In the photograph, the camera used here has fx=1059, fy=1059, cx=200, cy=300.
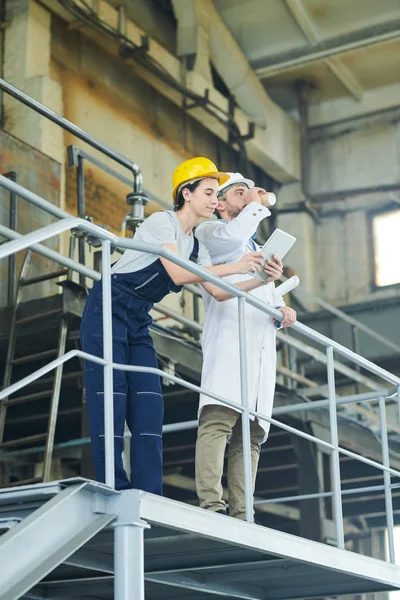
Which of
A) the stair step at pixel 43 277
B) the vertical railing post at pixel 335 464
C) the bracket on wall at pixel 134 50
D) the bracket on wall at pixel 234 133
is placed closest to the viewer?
the vertical railing post at pixel 335 464

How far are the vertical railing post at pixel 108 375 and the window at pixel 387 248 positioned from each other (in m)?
12.1

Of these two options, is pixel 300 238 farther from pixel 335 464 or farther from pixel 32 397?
pixel 335 464

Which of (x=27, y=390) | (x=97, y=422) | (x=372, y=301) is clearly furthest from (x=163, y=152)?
(x=97, y=422)

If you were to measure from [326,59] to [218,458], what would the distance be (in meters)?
11.0

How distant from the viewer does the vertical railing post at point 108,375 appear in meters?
4.43

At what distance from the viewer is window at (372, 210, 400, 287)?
16.4m

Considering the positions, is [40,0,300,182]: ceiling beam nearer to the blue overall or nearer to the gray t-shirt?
the gray t-shirt

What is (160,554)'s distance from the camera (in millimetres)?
5461

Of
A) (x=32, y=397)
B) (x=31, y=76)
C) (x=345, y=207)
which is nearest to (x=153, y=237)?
(x=32, y=397)

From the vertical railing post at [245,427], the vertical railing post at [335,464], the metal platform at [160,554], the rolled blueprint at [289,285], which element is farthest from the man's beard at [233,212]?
the metal platform at [160,554]

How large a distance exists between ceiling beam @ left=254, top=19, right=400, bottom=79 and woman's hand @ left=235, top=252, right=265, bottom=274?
10125 mm

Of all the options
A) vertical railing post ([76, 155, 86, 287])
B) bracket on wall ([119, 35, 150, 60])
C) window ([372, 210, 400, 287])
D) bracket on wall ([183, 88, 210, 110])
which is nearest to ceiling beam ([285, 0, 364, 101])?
bracket on wall ([183, 88, 210, 110])

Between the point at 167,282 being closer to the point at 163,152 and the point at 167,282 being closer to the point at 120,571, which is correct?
the point at 120,571

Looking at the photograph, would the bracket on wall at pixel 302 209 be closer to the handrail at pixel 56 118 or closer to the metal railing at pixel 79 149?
the metal railing at pixel 79 149
